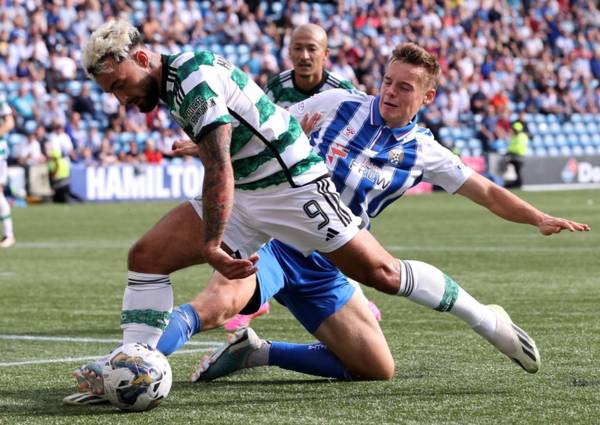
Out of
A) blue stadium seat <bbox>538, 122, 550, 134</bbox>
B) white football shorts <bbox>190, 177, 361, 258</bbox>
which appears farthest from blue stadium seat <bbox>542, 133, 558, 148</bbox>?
white football shorts <bbox>190, 177, 361, 258</bbox>

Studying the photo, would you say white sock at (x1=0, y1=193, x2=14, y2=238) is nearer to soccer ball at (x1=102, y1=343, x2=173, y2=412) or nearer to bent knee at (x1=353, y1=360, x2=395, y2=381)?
bent knee at (x1=353, y1=360, x2=395, y2=381)

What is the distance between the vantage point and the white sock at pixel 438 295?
18.3 feet

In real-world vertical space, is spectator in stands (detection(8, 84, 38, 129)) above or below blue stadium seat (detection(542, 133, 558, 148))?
above

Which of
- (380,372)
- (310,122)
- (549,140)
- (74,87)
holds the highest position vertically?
(310,122)

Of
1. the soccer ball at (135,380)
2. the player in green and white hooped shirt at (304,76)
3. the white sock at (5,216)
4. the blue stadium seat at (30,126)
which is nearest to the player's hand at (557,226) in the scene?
the soccer ball at (135,380)

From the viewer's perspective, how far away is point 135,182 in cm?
2644

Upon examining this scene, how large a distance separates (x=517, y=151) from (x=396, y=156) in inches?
1024

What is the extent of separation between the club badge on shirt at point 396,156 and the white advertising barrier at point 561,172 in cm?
2639

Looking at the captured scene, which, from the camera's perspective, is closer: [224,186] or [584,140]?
[224,186]

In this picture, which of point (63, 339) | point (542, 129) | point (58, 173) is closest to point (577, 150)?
point (542, 129)

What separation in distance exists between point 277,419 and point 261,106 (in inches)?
50.4

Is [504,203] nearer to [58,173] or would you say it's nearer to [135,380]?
[135,380]

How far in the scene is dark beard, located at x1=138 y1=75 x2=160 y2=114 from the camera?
5.02 meters

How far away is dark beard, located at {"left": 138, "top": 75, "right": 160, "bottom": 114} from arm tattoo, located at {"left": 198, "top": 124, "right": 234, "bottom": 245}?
0.31 metres
